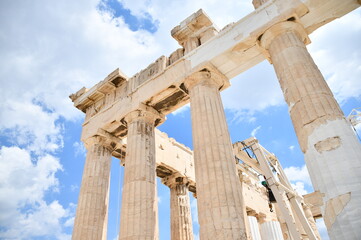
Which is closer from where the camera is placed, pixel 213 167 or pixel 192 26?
pixel 213 167

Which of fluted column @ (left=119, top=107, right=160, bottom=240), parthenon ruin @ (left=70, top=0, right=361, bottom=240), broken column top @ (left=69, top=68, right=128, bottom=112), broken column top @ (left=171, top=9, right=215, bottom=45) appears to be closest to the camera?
parthenon ruin @ (left=70, top=0, right=361, bottom=240)

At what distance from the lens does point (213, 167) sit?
11969 millimetres

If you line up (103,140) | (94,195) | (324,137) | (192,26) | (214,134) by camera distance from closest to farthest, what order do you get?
(324,137) < (214,134) < (192,26) < (94,195) < (103,140)

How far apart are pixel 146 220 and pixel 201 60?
883 centimetres

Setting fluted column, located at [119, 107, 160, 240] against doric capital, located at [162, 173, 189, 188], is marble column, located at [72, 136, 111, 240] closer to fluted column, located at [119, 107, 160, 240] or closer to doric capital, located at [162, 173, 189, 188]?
fluted column, located at [119, 107, 160, 240]

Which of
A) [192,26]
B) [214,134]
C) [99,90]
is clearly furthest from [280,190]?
[99,90]

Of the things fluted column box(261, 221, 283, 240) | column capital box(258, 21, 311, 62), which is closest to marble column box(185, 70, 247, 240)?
column capital box(258, 21, 311, 62)

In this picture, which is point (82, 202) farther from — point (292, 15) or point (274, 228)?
point (274, 228)

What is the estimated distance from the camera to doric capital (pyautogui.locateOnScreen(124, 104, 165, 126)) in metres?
18.0

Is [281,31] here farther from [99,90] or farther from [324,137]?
[99,90]

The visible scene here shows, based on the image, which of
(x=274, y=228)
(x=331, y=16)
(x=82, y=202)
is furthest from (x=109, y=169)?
(x=274, y=228)

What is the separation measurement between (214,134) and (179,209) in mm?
11331

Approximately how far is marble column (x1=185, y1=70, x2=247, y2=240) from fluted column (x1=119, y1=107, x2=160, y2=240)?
3.95 m

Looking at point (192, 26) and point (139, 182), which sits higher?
point (192, 26)
